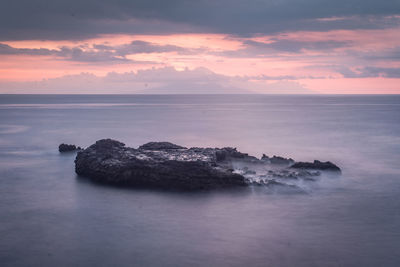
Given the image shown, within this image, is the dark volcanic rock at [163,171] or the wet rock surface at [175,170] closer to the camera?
the dark volcanic rock at [163,171]

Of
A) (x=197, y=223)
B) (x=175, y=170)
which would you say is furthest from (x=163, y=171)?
(x=197, y=223)

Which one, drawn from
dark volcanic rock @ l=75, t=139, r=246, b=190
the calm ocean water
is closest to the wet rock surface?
dark volcanic rock @ l=75, t=139, r=246, b=190

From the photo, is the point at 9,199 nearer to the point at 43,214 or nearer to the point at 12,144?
the point at 43,214

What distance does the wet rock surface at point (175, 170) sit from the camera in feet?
78.2

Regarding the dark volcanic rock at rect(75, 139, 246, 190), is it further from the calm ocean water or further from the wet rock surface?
the calm ocean water

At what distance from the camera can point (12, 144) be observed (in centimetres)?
4416

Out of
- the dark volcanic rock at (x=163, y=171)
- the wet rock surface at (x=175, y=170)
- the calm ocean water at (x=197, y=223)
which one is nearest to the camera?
the calm ocean water at (x=197, y=223)

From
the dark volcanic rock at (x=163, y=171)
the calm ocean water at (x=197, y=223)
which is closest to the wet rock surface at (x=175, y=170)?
the dark volcanic rock at (x=163, y=171)

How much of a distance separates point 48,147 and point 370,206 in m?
34.1

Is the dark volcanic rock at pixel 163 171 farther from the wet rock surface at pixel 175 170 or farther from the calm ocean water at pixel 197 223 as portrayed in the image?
the calm ocean water at pixel 197 223

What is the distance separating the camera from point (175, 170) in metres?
24.0

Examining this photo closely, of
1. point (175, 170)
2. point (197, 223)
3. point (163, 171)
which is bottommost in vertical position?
point (197, 223)

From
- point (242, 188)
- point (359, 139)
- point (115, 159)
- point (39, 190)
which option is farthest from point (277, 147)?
point (39, 190)

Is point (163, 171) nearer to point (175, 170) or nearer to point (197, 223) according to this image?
point (175, 170)
